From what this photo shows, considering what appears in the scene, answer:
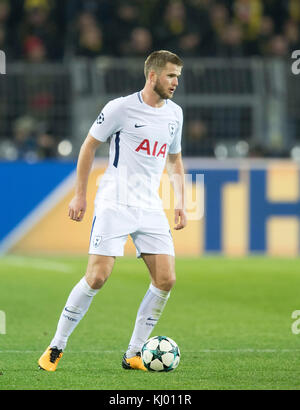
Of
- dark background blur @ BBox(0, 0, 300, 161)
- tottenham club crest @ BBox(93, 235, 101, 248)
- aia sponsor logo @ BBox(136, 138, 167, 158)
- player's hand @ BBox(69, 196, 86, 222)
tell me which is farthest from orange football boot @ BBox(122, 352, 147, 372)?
dark background blur @ BBox(0, 0, 300, 161)

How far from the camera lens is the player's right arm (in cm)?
616

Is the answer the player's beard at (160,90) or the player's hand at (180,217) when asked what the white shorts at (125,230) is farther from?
the player's beard at (160,90)

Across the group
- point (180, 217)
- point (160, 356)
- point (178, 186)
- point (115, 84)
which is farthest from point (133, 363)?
point (115, 84)

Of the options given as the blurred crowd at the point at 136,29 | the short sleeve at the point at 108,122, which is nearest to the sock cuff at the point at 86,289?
the short sleeve at the point at 108,122

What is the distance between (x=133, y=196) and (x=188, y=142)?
9426 mm

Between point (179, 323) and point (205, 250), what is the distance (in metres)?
6.58

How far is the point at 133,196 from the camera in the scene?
6.40 metres

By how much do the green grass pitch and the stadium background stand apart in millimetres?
676

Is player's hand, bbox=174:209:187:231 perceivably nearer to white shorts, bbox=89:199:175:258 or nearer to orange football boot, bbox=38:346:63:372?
white shorts, bbox=89:199:175:258

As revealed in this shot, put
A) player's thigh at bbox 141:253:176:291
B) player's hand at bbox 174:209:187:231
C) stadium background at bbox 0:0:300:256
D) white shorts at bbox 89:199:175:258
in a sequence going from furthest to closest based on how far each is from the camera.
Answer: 1. stadium background at bbox 0:0:300:256
2. player's hand at bbox 174:209:187:231
3. player's thigh at bbox 141:253:176:291
4. white shorts at bbox 89:199:175:258

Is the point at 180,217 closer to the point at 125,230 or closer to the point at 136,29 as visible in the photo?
the point at 125,230

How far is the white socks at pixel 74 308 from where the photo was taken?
20.6 ft

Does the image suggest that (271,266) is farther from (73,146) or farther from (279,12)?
(279,12)

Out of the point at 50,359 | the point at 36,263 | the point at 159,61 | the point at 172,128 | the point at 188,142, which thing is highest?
the point at 159,61
